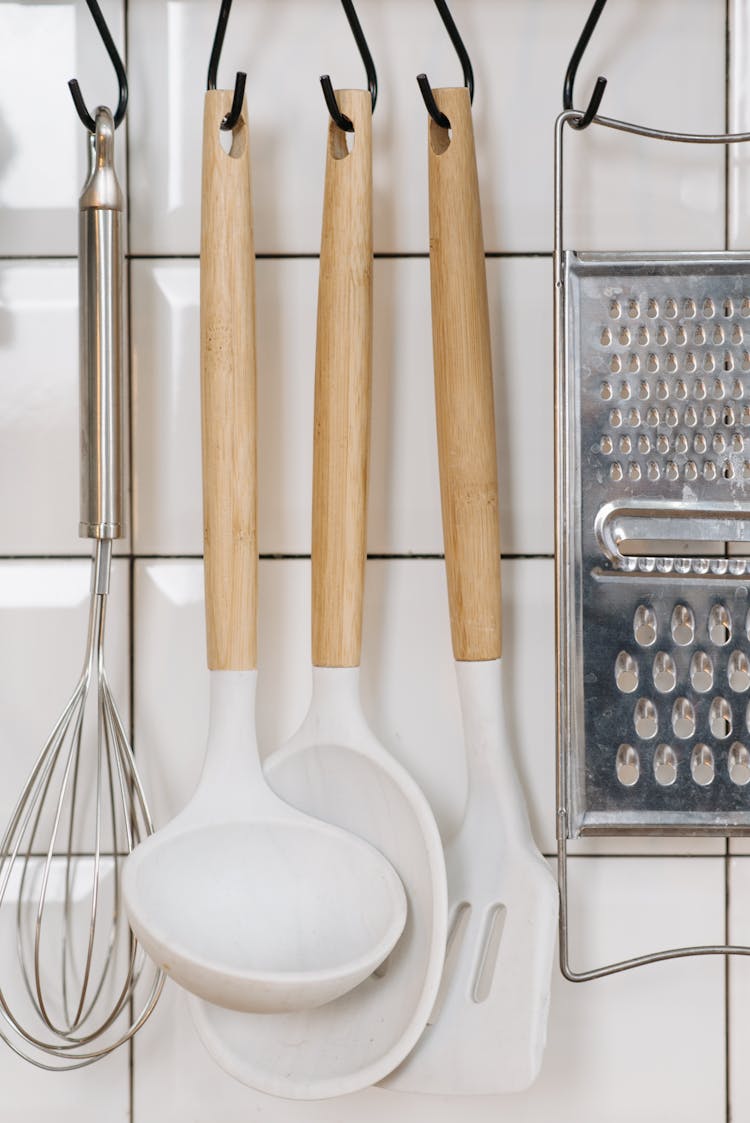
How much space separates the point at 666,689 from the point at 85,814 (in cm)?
38

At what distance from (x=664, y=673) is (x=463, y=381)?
21 centimetres

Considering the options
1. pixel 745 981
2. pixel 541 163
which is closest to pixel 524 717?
pixel 745 981

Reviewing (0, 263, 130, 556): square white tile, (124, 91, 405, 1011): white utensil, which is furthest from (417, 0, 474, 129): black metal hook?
(0, 263, 130, 556): square white tile

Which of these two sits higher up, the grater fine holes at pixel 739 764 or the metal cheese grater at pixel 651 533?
the metal cheese grater at pixel 651 533

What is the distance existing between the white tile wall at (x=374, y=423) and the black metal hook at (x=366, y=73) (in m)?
0.03

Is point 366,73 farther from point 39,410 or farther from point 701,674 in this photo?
point 701,674

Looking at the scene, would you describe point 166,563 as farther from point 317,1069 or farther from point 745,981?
point 745,981

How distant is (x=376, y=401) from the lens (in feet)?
2.06

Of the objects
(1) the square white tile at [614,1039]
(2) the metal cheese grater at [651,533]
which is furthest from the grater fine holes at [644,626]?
(1) the square white tile at [614,1039]

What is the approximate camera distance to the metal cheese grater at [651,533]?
566 millimetres

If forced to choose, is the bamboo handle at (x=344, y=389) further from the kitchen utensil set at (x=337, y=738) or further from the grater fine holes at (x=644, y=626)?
the grater fine holes at (x=644, y=626)

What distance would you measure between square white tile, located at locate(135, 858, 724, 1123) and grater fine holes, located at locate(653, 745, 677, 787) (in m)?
0.09

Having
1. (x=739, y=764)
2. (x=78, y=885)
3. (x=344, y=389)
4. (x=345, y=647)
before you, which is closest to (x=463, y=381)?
(x=344, y=389)

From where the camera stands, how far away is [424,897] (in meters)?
0.57
